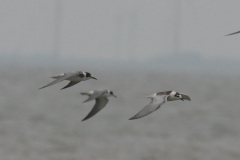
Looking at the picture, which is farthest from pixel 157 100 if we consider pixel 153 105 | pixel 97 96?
pixel 97 96

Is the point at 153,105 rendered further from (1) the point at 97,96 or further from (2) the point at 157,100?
(1) the point at 97,96

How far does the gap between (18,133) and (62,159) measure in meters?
16.6

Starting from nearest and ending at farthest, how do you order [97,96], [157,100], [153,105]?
1. [153,105]
2. [157,100]
3. [97,96]

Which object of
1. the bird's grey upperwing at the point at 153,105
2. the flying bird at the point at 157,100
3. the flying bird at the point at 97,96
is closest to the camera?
the bird's grey upperwing at the point at 153,105

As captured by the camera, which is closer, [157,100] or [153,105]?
[153,105]

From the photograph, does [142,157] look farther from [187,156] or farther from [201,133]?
[201,133]

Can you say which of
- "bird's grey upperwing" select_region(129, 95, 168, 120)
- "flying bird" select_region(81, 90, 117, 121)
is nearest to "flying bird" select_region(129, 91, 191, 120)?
"bird's grey upperwing" select_region(129, 95, 168, 120)

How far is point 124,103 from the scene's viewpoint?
107 m

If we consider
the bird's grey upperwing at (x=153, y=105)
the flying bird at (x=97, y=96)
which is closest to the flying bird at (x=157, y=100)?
the bird's grey upperwing at (x=153, y=105)

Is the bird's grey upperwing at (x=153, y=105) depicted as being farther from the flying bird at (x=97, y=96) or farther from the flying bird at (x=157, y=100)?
the flying bird at (x=97, y=96)

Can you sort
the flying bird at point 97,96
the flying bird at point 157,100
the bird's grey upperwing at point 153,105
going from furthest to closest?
the flying bird at point 97,96
the flying bird at point 157,100
the bird's grey upperwing at point 153,105

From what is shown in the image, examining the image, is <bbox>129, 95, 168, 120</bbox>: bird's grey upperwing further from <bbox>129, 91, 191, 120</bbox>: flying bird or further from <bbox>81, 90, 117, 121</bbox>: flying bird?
<bbox>81, 90, 117, 121</bbox>: flying bird

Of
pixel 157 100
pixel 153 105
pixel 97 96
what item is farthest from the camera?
pixel 97 96

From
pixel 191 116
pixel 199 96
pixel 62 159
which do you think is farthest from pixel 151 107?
pixel 199 96
